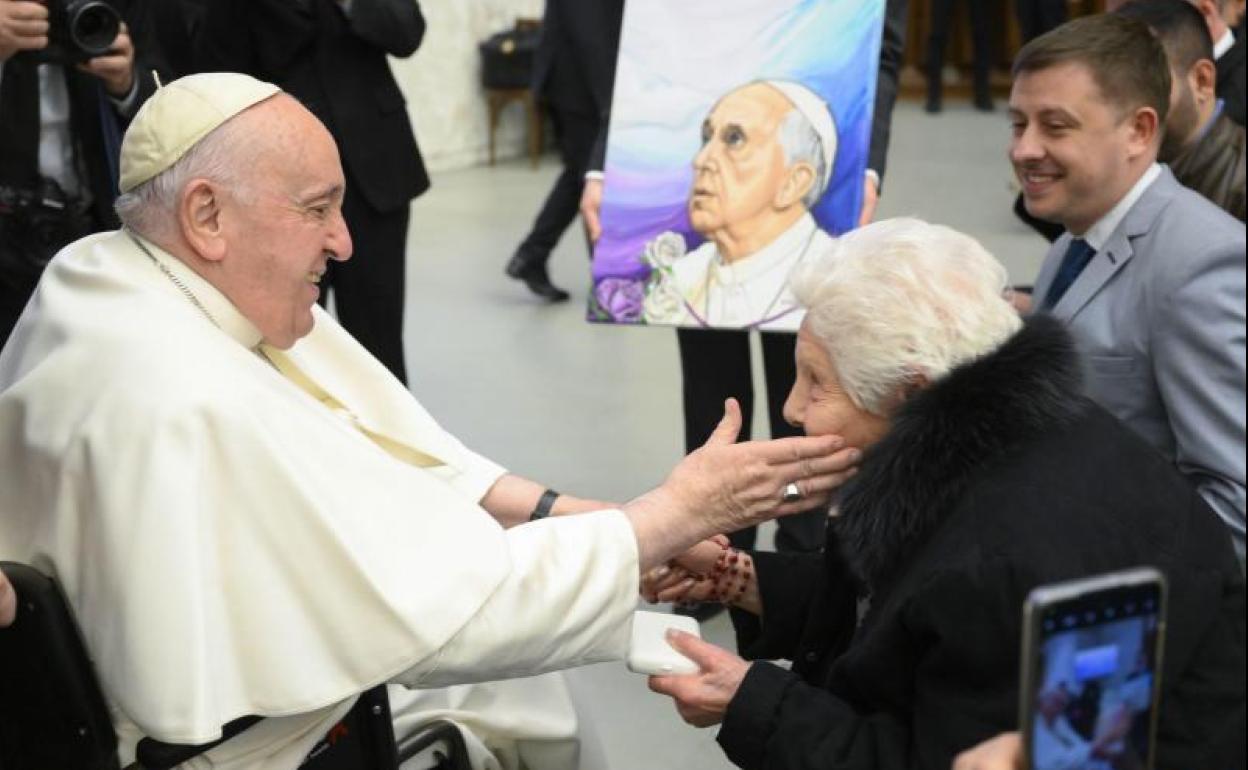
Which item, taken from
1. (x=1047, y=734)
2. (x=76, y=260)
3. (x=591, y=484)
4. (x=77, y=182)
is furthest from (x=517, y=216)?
(x=1047, y=734)

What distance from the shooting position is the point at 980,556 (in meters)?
1.74

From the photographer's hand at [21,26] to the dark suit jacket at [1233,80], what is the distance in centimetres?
264

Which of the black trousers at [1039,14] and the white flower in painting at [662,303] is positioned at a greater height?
the white flower in painting at [662,303]

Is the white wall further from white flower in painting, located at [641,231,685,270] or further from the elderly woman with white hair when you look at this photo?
the elderly woman with white hair

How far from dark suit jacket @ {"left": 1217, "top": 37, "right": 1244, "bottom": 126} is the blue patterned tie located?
3.92 feet

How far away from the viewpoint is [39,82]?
11.4 ft

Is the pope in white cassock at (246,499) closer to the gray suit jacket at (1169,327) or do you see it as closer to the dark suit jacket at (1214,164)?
the gray suit jacket at (1169,327)

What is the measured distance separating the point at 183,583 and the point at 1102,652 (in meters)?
1.20

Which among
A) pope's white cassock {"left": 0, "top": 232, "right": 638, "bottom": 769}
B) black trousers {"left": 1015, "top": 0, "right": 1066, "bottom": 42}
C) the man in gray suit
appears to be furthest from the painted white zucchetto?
black trousers {"left": 1015, "top": 0, "right": 1066, "bottom": 42}

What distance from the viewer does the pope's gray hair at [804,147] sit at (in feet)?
11.2

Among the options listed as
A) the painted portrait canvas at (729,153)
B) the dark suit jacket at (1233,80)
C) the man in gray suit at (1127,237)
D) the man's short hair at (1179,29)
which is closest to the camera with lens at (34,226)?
the painted portrait canvas at (729,153)

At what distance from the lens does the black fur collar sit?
5.91 feet

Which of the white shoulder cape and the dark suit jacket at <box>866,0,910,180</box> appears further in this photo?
the dark suit jacket at <box>866,0,910,180</box>

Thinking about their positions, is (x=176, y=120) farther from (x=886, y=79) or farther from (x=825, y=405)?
(x=886, y=79)
